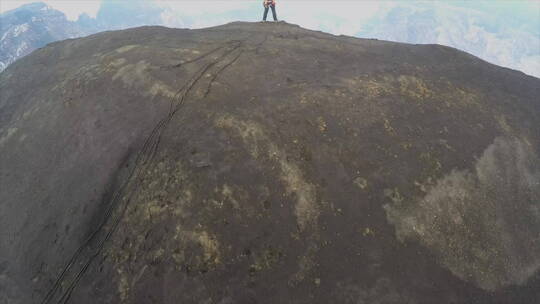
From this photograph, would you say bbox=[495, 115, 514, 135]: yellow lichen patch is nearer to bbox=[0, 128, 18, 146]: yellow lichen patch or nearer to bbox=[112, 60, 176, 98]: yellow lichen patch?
bbox=[112, 60, 176, 98]: yellow lichen patch

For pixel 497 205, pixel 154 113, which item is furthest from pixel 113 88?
pixel 497 205

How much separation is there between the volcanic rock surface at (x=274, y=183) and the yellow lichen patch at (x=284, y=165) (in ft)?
0.16

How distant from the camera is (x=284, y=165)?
38.2ft

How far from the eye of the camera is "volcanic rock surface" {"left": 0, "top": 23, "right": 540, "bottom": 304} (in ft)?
32.4

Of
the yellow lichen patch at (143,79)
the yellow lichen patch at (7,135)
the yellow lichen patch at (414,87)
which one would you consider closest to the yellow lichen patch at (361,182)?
the yellow lichen patch at (414,87)

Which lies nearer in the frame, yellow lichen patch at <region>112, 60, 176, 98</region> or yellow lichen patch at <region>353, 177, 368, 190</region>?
yellow lichen patch at <region>353, 177, 368, 190</region>

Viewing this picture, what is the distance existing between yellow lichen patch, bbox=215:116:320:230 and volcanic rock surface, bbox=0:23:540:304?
0.05 meters

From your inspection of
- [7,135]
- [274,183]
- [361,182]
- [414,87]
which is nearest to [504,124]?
[414,87]

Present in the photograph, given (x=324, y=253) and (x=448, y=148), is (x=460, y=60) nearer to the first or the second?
(x=448, y=148)

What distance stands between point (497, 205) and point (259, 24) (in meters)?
18.5

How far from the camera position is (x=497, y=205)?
1173 cm

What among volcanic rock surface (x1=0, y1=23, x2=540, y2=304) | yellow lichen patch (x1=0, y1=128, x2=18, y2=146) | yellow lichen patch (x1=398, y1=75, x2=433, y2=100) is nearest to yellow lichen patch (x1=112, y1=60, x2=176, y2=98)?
volcanic rock surface (x1=0, y1=23, x2=540, y2=304)

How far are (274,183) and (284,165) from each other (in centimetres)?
85

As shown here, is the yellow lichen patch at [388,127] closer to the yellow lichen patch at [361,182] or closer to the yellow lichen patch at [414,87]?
the yellow lichen patch at [414,87]
